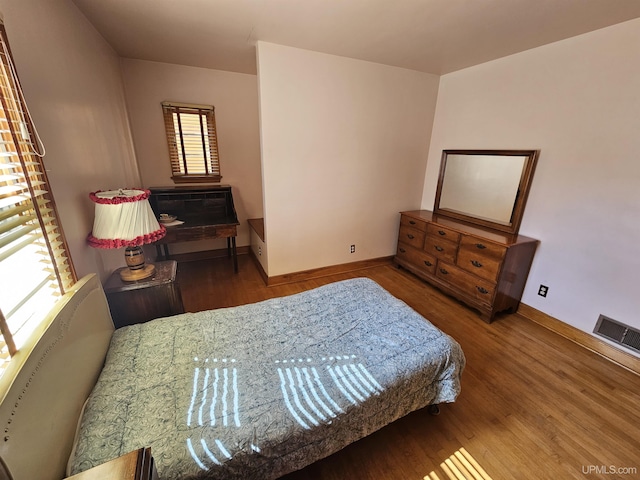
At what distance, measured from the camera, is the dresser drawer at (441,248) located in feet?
8.87

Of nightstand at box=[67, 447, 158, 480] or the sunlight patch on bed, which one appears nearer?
nightstand at box=[67, 447, 158, 480]

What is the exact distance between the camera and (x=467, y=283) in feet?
8.47

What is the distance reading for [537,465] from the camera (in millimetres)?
1321

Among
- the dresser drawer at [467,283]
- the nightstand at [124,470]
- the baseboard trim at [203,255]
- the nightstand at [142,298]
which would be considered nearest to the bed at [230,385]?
the nightstand at [124,470]

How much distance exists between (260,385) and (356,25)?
8.03 ft

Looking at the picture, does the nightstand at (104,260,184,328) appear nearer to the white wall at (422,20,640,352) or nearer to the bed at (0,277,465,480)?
the bed at (0,277,465,480)

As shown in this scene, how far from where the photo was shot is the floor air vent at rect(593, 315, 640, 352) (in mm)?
1914

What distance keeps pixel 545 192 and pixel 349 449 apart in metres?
2.59

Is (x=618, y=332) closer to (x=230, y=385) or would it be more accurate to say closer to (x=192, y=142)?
(x=230, y=385)

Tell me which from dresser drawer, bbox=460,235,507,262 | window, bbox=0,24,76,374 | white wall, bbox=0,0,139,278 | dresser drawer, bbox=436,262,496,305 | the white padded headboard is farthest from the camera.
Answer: dresser drawer, bbox=436,262,496,305

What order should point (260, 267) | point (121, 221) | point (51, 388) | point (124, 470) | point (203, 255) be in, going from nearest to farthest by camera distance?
point (124, 470), point (51, 388), point (121, 221), point (260, 267), point (203, 255)

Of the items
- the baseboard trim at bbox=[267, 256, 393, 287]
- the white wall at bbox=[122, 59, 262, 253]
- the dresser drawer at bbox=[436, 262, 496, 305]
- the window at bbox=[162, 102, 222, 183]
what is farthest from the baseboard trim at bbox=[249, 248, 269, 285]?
the dresser drawer at bbox=[436, 262, 496, 305]

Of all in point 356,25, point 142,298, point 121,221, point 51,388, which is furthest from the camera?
point 356,25

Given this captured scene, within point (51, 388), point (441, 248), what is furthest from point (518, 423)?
point (51, 388)
